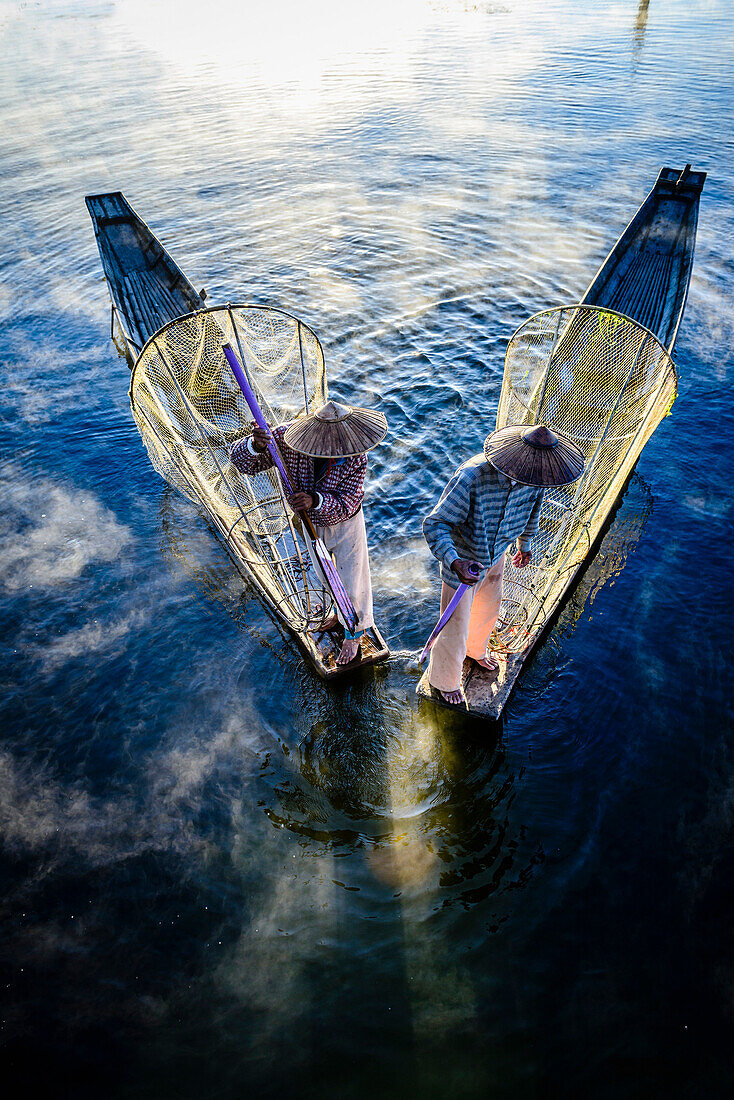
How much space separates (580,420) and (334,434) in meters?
2.42

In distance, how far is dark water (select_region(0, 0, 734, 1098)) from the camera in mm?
3004

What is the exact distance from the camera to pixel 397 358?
23.6 ft

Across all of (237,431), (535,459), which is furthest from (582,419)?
(237,431)

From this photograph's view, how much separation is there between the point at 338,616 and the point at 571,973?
215 cm

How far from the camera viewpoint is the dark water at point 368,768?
3.00 meters

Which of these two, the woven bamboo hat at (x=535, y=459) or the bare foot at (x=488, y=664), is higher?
the woven bamboo hat at (x=535, y=459)

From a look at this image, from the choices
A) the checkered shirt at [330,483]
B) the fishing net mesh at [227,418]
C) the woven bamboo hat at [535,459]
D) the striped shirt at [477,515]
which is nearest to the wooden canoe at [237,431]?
the fishing net mesh at [227,418]

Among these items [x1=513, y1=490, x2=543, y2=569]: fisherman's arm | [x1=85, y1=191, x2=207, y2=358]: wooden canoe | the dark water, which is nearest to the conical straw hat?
[x1=513, y1=490, x2=543, y2=569]: fisherman's arm

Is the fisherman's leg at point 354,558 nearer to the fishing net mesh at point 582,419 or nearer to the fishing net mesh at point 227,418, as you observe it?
the fishing net mesh at point 227,418

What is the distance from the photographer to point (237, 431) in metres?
5.20

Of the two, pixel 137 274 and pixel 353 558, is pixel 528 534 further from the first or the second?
pixel 137 274

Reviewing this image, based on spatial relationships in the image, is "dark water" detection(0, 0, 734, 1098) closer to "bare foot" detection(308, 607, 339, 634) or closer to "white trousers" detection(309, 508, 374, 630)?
"bare foot" detection(308, 607, 339, 634)

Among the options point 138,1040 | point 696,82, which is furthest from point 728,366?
point 696,82

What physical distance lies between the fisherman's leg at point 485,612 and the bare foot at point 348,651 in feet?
2.20
